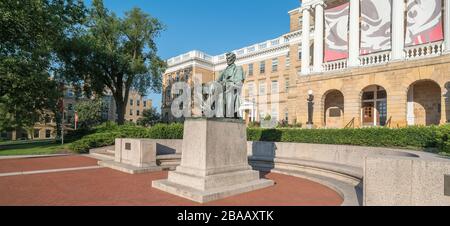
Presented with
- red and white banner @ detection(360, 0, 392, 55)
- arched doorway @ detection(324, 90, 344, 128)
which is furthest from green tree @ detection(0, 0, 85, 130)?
red and white banner @ detection(360, 0, 392, 55)

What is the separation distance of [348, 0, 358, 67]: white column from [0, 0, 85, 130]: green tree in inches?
998

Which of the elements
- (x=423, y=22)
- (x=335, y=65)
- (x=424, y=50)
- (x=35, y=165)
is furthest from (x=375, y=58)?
(x=35, y=165)

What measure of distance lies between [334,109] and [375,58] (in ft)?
20.4

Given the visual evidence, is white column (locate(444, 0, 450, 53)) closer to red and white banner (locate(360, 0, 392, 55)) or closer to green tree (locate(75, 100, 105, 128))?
red and white banner (locate(360, 0, 392, 55))

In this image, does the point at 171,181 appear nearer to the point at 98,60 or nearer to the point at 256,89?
the point at 98,60

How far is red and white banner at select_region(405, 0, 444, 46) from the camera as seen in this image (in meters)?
19.3

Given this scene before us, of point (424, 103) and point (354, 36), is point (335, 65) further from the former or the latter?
point (424, 103)

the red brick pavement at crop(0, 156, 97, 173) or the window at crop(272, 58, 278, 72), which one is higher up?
the window at crop(272, 58, 278, 72)

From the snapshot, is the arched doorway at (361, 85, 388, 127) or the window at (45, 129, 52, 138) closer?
the arched doorway at (361, 85, 388, 127)

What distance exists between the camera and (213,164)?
→ 7.41m

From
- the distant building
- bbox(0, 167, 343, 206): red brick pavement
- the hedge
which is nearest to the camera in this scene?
bbox(0, 167, 343, 206): red brick pavement

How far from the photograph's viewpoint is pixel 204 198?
6340 mm

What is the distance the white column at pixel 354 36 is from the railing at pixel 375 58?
21.9 inches

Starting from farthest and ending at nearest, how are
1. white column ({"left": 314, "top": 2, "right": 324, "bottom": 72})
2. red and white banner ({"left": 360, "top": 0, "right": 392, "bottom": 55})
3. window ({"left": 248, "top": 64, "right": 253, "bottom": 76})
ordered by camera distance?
1. window ({"left": 248, "top": 64, "right": 253, "bottom": 76})
2. white column ({"left": 314, "top": 2, "right": 324, "bottom": 72})
3. red and white banner ({"left": 360, "top": 0, "right": 392, "bottom": 55})
